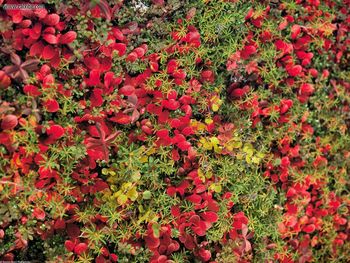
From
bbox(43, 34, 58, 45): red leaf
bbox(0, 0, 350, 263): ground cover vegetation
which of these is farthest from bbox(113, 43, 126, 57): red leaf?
bbox(43, 34, 58, 45): red leaf

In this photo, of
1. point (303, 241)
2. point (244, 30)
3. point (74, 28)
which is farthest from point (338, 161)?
point (74, 28)

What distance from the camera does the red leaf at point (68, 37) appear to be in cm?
217

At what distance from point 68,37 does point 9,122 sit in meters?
0.44

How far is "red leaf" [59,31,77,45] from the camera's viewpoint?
2.17 meters

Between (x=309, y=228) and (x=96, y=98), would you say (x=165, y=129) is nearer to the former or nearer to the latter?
(x=96, y=98)

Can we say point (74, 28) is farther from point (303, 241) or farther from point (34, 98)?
point (303, 241)

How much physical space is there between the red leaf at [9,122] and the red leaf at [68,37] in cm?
39

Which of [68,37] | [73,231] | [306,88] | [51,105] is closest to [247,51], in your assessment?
[306,88]

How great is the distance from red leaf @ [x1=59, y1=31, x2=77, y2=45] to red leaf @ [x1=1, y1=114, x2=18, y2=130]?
390mm

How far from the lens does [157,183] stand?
8.20 feet

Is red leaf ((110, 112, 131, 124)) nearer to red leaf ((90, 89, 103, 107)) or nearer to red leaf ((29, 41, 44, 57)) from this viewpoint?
red leaf ((90, 89, 103, 107))

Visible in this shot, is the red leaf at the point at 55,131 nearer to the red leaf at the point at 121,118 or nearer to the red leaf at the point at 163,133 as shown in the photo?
the red leaf at the point at 121,118

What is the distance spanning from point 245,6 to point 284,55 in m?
0.49

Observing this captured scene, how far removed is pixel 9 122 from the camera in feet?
6.79
